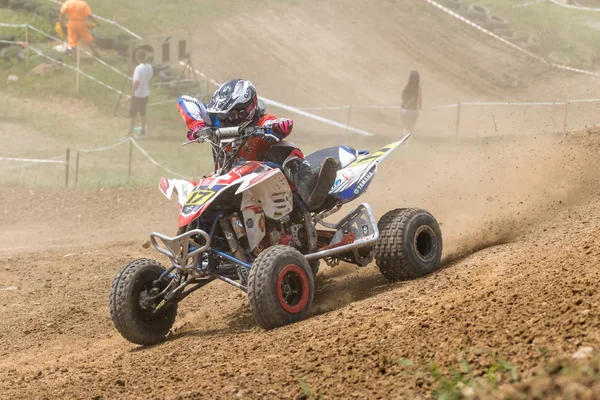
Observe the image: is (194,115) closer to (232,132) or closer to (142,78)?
(232,132)

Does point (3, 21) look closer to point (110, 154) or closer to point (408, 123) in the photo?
point (110, 154)

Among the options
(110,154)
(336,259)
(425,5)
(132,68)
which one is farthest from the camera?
(425,5)

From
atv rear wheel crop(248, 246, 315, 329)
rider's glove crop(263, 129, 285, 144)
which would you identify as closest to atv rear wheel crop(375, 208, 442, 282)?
atv rear wheel crop(248, 246, 315, 329)

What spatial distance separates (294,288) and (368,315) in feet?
2.86

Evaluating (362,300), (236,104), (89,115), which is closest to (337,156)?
(236,104)

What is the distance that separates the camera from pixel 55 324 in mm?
8578

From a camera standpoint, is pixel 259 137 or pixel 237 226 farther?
pixel 259 137

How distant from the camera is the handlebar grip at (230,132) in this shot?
24.0 ft

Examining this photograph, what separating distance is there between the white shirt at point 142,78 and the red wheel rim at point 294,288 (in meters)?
14.2

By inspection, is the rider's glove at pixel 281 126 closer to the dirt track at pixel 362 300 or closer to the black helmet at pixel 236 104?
the black helmet at pixel 236 104

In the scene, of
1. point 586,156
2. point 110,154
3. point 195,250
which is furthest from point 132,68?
point 195,250

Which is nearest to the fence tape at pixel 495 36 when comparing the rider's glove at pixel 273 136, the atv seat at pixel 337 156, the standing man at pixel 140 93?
the standing man at pixel 140 93

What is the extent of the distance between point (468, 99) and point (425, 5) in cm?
760

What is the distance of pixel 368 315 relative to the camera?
633cm
